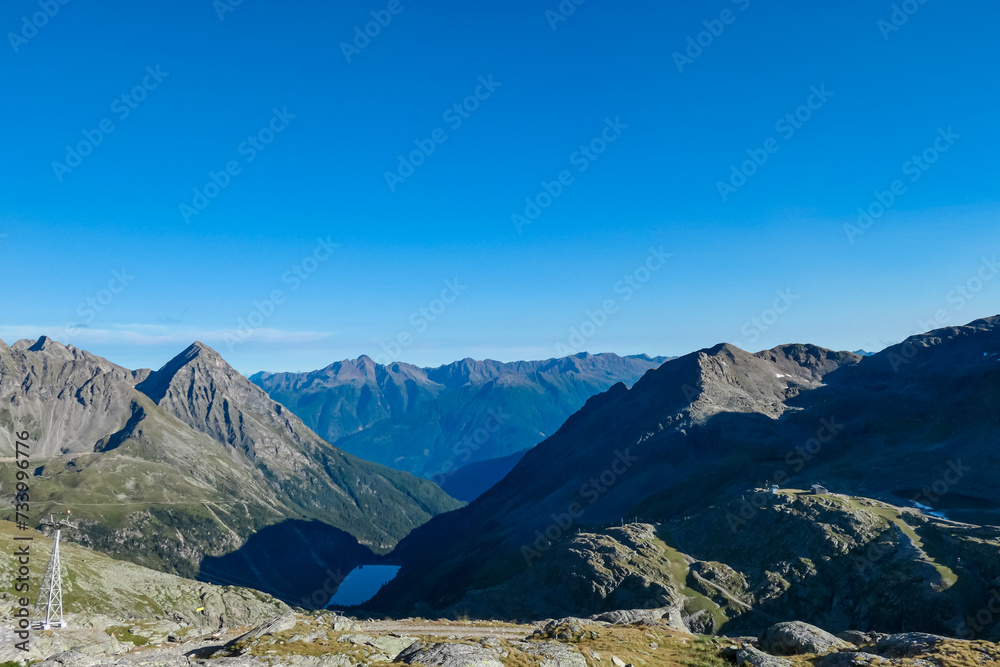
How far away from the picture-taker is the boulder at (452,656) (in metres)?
45.6

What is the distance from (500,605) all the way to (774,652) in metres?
89.0

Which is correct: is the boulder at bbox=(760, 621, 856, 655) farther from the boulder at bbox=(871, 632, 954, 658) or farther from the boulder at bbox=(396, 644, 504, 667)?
the boulder at bbox=(396, 644, 504, 667)

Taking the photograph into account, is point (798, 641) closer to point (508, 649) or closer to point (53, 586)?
point (508, 649)

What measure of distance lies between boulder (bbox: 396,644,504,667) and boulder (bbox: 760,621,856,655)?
32593 millimetres

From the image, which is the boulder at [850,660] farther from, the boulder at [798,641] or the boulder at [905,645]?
the boulder at [798,641]

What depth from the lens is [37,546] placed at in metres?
184

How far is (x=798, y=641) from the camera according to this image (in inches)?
2312

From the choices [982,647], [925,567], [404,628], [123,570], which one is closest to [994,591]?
[925,567]

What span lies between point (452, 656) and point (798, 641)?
123ft

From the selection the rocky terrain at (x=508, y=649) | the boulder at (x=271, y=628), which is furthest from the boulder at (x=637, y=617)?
the boulder at (x=271, y=628)

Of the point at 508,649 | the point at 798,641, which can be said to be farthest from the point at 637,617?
the point at 508,649

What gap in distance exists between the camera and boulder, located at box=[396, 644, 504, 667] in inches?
1794

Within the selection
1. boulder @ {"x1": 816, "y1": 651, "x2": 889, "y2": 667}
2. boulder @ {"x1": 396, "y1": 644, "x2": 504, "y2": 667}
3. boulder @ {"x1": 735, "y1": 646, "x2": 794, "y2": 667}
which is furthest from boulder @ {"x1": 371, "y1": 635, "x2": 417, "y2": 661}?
boulder @ {"x1": 816, "y1": 651, "x2": 889, "y2": 667}

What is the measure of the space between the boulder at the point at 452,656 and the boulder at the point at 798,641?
32593mm
